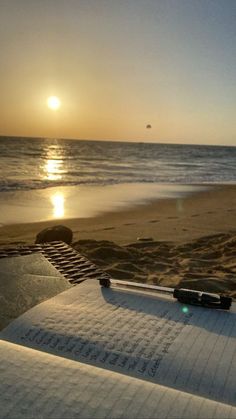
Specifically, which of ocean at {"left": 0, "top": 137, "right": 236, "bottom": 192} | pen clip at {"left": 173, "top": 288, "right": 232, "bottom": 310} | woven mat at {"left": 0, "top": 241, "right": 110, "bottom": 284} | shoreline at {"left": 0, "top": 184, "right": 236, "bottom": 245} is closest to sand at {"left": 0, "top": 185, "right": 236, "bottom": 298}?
shoreline at {"left": 0, "top": 184, "right": 236, "bottom": 245}

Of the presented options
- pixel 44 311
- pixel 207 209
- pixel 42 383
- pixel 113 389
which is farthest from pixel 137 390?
pixel 207 209

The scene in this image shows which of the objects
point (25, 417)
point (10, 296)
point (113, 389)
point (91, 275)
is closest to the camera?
point (25, 417)

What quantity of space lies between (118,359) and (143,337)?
14 centimetres

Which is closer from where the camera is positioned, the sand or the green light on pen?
the green light on pen

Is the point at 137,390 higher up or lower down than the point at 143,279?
higher up

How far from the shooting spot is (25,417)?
0.99 metres

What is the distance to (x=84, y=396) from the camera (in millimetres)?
1065

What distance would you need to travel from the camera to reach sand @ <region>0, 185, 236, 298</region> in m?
4.20

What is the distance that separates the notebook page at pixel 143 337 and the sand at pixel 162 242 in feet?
7.06

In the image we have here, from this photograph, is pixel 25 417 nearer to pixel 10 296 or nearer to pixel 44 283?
pixel 10 296

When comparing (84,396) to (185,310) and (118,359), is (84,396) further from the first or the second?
(185,310)

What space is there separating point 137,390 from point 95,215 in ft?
24.9

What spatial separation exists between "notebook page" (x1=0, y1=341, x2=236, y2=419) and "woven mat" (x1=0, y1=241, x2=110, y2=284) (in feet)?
2.88

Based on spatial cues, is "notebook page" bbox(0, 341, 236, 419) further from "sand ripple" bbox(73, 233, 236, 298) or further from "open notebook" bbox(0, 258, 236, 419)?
"sand ripple" bbox(73, 233, 236, 298)
